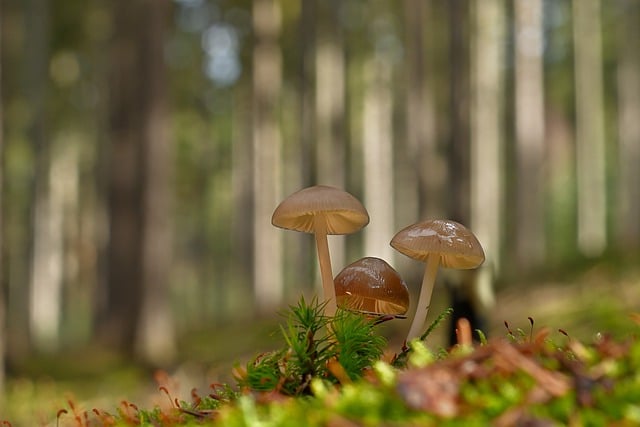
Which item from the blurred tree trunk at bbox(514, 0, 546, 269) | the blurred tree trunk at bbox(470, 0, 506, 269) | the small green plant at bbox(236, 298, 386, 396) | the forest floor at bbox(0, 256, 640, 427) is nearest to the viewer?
the small green plant at bbox(236, 298, 386, 396)

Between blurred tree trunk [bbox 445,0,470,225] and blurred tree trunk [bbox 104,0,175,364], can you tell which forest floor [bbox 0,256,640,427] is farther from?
blurred tree trunk [bbox 445,0,470,225]

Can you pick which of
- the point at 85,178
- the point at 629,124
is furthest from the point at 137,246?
the point at 85,178

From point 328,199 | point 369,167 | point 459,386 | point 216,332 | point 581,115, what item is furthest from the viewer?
point 369,167

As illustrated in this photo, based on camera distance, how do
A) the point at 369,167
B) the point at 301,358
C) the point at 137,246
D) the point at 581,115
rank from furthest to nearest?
the point at 369,167
the point at 581,115
the point at 137,246
the point at 301,358

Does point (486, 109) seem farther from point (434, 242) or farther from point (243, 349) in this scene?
point (434, 242)

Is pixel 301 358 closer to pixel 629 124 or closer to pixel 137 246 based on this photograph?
pixel 137 246

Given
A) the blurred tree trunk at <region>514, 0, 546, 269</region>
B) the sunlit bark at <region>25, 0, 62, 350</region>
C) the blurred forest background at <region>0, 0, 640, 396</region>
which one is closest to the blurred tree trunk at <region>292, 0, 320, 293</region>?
the blurred forest background at <region>0, 0, 640, 396</region>

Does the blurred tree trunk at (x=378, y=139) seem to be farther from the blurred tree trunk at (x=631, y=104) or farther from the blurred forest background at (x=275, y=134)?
the blurred tree trunk at (x=631, y=104)

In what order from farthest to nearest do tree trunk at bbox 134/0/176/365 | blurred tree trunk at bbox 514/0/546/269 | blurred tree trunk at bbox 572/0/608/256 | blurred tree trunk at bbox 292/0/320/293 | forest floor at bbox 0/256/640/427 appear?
blurred tree trunk at bbox 572/0/608/256, blurred tree trunk at bbox 292/0/320/293, blurred tree trunk at bbox 514/0/546/269, tree trunk at bbox 134/0/176/365, forest floor at bbox 0/256/640/427

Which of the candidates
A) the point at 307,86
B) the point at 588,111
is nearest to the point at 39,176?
the point at 307,86
